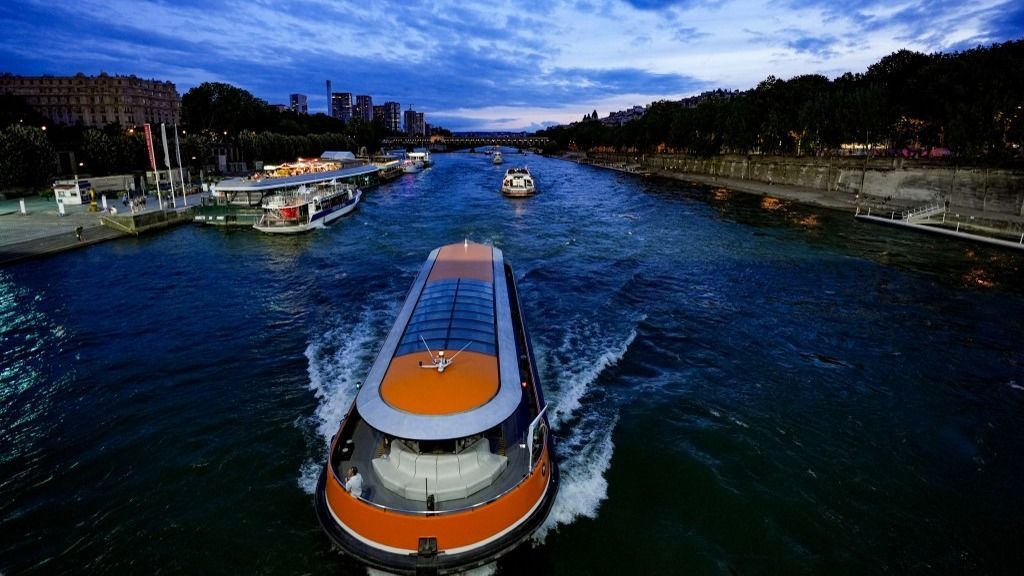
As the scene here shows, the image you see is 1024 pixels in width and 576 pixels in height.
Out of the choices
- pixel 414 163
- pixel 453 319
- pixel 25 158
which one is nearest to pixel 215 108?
pixel 414 163

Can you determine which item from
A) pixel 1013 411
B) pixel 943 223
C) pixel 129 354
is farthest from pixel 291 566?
pixel 943 223

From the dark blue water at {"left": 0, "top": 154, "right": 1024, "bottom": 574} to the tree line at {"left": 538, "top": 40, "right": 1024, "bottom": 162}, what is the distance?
32277 millimetres

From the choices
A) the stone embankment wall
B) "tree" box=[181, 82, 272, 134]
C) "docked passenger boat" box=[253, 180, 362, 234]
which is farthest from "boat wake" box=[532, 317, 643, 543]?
"tree" box=[181, 82, 272, 134]

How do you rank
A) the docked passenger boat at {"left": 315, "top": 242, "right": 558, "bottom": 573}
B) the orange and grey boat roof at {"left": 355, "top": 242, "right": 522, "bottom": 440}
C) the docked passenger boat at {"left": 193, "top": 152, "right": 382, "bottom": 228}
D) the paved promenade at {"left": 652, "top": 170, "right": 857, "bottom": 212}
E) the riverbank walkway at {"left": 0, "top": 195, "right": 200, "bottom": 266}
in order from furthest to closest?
the paved promenade at {"left": 652, "top": 170, "right": 857, "bottom": 212} < the docked passenger boat at {"left": 193, "top": 152, "right": 382, "bottom": 228} < the riverbank walkway at {"left": 0, "top": 195, "right": 200, "bottom": 266} < the orange and grey boat roof at {"left": 355, "top": 242, "right": 522, "bottom": 440} < the docked passenger boat at {"left": 315, "top": 242, "right": 558, "bottom": 573}

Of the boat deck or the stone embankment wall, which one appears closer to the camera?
the boat deck

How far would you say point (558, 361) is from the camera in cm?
2408

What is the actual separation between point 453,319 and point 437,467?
5710 millimetres

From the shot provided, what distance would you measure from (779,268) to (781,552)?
32.1 metres

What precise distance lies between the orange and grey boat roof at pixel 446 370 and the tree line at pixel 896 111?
72.2 m

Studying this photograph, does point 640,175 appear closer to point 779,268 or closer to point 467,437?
point 779,268

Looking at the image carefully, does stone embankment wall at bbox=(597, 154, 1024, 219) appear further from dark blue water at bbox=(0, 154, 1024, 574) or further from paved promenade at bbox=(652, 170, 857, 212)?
dark blue water at bbox=(0, 154, 1024, 574)

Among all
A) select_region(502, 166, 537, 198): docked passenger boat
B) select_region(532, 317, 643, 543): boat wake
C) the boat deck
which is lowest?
select_region(532, 317, 643, 543): boat wake

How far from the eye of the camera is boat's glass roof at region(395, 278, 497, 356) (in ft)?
48.9

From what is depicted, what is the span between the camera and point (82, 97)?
566 feet
